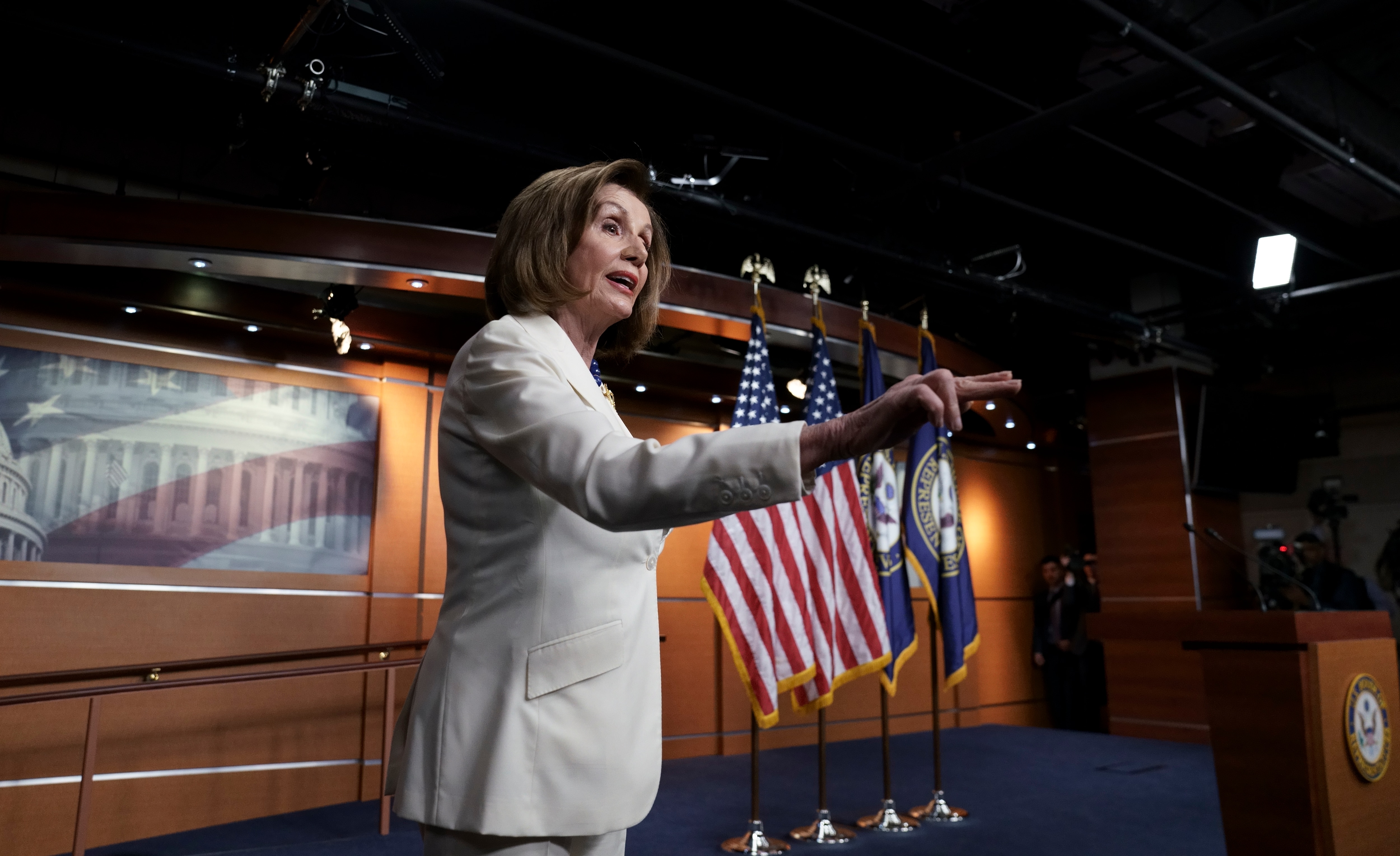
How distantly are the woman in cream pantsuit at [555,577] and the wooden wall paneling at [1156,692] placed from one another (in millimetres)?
8381

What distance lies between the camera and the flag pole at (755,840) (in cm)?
421

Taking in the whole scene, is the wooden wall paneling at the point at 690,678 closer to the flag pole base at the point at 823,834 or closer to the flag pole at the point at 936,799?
the flag pole at the point at 936,799

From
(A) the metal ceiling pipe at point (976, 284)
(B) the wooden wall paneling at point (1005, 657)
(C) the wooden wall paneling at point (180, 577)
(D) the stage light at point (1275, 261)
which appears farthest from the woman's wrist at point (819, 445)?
(B) the wooden wall paneling at point (1005, 657)

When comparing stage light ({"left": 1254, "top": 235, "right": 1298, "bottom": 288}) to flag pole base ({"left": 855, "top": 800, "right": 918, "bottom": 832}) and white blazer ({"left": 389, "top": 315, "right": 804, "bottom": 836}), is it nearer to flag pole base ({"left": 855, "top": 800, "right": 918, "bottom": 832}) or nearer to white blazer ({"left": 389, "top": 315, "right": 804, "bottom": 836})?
flag pole base ({"left": 855, "top": 800, "right": 918, "bottom": 832})

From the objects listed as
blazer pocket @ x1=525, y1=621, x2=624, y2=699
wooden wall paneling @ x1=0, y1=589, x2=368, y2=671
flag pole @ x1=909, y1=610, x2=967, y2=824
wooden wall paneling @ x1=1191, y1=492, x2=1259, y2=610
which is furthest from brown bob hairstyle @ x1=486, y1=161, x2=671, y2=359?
wooden wall paneling @ x1=1191, y1=492, x2=1259, y2=610

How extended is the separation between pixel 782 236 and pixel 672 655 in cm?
339

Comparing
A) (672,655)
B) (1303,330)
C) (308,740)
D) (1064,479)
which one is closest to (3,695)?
(308,740)

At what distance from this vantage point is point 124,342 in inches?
203

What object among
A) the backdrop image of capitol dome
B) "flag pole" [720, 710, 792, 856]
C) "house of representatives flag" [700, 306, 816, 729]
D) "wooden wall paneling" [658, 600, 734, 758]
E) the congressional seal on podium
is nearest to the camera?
the congressional seal on podium

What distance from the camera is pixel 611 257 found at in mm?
1171

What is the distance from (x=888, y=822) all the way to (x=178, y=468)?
446 centimetres

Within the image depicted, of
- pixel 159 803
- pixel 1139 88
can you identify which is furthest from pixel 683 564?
pixel 1139 88

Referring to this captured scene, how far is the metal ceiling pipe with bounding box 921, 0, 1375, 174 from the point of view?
13.9ft

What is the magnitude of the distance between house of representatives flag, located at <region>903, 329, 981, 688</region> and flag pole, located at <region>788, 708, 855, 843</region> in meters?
0.87
